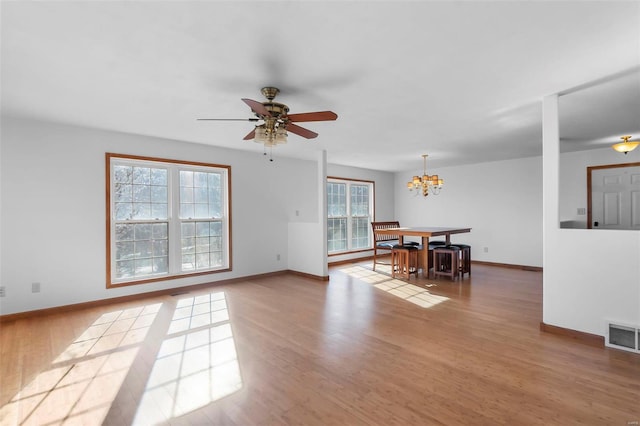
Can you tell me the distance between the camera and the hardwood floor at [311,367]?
6.15ft

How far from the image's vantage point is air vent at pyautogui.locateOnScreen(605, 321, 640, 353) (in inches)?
103

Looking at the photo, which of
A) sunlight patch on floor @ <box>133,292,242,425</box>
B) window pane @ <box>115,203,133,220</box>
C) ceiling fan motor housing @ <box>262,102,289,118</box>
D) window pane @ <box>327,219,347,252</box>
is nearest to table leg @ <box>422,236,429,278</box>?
window pane @ <box>327,219,347,252</box>

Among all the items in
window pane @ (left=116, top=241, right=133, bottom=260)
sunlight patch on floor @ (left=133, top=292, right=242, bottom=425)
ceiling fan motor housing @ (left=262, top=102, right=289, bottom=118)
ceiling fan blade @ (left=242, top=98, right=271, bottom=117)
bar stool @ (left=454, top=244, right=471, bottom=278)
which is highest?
ceiling fan motor housing @ (left=262, top=102, right=289, bottom=118)

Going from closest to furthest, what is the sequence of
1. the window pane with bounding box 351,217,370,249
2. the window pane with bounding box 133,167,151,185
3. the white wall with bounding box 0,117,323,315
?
the white wall with bounding box 0,117,323,315 → the window pane with bounding box 133,167,151,185 → the window pane with bounding box 351,217,370,249

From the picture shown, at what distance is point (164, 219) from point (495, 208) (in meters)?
6.76

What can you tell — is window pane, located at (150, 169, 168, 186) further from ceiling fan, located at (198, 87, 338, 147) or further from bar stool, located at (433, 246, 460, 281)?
bar stool, located at (433, 246, 460, 281)

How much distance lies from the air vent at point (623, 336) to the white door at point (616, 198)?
3708mm

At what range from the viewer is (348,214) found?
7.74m

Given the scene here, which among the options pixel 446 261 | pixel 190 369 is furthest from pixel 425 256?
pixel 190 369

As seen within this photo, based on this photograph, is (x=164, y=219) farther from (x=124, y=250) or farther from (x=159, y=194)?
(x=124, y=250)

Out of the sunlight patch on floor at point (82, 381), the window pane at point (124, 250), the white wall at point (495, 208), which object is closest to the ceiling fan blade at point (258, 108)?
the sunlight patch on floor at point (82, 381)

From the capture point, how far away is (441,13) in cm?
177

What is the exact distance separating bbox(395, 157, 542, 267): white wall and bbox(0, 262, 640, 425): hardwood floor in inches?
111

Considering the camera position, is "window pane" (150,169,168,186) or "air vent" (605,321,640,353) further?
"window pane" (150,169,168,186)
